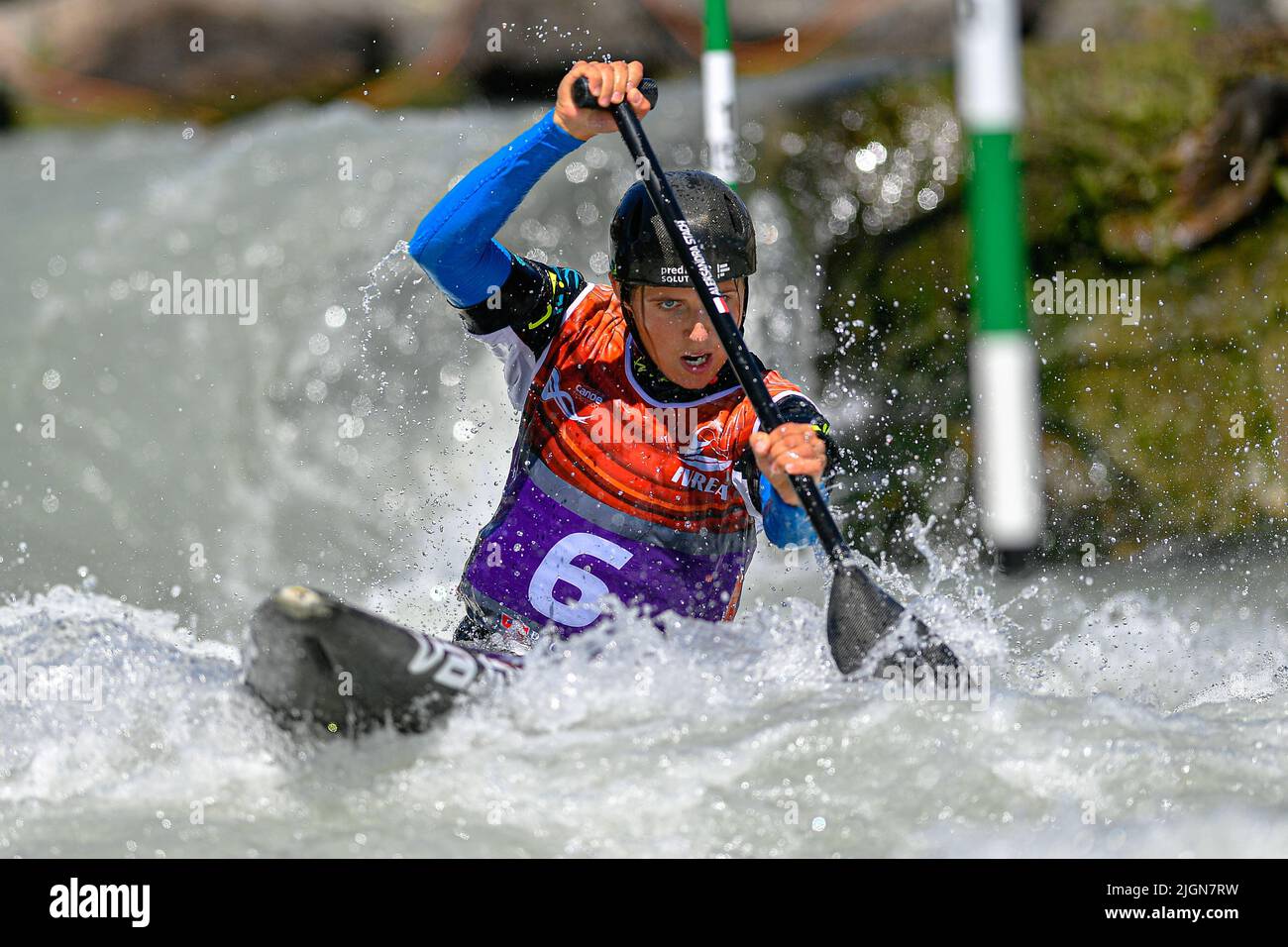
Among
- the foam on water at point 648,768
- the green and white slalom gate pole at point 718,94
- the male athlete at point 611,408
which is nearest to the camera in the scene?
the foam on water at point 648,768

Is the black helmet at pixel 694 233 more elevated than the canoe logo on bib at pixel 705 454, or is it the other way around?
the black helmet at pixel 694 233

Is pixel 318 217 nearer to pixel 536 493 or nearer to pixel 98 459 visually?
pixel 98 459

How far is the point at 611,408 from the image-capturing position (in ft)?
11.3

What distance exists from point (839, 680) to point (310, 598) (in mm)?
1226

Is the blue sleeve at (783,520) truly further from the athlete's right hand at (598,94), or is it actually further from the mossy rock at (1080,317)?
the mossy rock at (1080,317)

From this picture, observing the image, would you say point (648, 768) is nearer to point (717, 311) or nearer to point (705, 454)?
point (705, 454)

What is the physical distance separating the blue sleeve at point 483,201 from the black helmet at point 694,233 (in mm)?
245

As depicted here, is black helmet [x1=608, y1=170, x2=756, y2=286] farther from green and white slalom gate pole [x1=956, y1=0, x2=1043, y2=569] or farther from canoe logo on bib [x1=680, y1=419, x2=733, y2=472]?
green and white slalom gate pole [x1=956, y1=0, x2=1043, y2=569]

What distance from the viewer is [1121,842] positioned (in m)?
2.54

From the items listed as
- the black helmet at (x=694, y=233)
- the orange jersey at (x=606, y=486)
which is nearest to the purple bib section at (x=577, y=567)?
the orange jersey at (x=606, y=486)

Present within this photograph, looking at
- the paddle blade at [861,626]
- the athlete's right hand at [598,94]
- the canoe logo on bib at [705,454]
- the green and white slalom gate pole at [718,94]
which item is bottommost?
the paddle blade at [861,626]

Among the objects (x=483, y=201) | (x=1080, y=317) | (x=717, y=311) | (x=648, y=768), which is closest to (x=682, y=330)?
(x=717, y=311)

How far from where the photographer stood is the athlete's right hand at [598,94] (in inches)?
124
